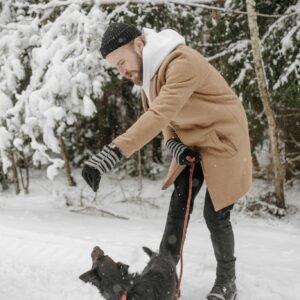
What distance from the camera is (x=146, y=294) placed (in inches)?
85.4

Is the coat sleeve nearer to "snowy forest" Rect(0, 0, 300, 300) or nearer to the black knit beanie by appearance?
the black knit beanie

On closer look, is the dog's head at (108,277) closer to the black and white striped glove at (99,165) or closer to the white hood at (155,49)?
the black and white striped glove at (99,165)

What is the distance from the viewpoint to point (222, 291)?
2.73 meters

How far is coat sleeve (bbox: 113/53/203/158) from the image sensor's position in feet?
6.68

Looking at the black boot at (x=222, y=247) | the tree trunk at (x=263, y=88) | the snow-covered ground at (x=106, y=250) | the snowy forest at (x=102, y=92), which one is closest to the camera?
Result: the black boot at (x=222, y=247)

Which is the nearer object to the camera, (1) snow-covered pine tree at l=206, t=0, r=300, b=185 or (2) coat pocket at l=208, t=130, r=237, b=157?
(2) coat pocket at l=208, t=130, r=237, b=157

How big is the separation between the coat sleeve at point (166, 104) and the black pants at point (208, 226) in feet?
2.26

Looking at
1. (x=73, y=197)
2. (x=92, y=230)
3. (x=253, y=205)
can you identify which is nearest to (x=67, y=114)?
(x=73, y=197)

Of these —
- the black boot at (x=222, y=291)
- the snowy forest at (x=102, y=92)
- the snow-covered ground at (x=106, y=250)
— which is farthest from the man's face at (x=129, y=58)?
the snowy forest at (x=102, y=92)

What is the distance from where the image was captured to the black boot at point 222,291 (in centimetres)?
272

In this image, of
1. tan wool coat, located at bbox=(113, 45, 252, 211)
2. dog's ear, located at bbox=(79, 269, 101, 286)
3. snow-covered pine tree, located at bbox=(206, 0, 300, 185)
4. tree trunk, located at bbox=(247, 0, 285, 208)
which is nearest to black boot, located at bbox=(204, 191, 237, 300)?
tan wool coat, located at bbox=(113, 45, 252, 211)

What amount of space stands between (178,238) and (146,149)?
6992mm

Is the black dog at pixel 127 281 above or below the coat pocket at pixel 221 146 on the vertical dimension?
below

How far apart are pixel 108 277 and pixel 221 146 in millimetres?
976
